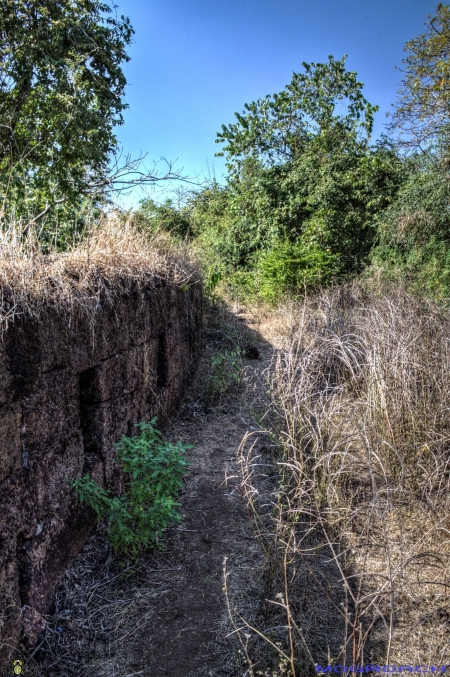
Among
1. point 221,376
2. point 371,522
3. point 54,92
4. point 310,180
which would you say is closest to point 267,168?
point 310,180

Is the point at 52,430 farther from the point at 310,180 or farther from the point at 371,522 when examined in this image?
the point at 310,180

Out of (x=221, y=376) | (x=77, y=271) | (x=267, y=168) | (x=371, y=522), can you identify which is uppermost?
(x=267, y=168)

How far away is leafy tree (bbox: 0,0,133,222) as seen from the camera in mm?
8289

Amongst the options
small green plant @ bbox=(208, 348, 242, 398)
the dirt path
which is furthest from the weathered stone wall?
small green plant @ bbox=(208, 348, 242, 398)

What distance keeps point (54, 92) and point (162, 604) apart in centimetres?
907

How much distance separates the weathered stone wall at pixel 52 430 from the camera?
199 cm

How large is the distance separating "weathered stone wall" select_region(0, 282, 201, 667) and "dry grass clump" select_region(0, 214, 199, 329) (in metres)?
0.08

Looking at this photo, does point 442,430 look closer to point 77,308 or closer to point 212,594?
point 212,594

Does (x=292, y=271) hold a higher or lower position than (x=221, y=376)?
higher

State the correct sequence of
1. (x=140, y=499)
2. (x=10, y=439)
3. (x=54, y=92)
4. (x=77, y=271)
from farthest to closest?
(x=54, y=92) → (x=77, y=271) → (x=140, y=499) → (x=10, y=439)

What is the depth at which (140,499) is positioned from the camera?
2582mm

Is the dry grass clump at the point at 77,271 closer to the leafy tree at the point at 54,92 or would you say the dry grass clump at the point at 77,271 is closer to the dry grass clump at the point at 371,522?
the dry grass clump at the point at 371,522

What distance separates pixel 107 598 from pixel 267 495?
139 centimetres

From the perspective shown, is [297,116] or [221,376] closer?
[221,376]
